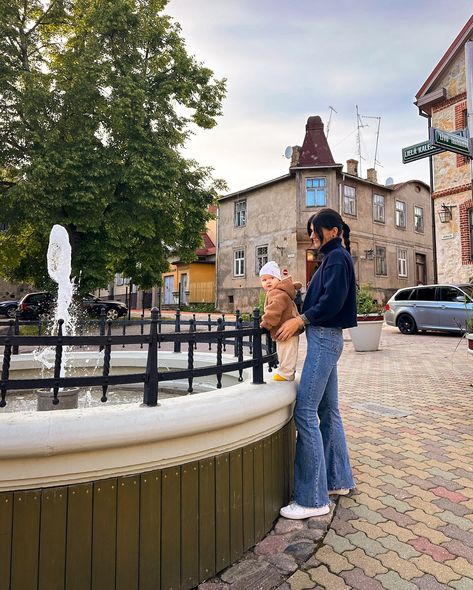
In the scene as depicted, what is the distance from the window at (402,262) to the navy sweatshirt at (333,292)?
89.3ft

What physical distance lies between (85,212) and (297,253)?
1295cm

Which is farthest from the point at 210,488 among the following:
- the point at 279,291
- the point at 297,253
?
the point at 297,253

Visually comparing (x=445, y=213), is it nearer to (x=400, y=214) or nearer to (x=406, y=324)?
(x=406, y=324)

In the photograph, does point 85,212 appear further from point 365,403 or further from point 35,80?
point 365,403

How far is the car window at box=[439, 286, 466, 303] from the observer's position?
511 inches

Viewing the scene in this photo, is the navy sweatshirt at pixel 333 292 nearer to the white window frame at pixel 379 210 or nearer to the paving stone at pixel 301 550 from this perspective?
the paving stone at pixel 301 550

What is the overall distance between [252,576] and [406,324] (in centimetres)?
1371

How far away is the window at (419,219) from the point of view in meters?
29.8

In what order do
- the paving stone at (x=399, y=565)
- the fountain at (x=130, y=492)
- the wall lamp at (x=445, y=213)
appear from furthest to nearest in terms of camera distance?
the wall lamp at (x=445, y=213) < the paving stone at (x=399, y=565) < the fountain at (x=130, y=492)

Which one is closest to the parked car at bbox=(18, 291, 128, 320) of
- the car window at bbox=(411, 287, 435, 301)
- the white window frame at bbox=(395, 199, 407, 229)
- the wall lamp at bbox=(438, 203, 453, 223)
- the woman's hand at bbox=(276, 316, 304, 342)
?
the car window at bbox=(411, 287, 435, 301)

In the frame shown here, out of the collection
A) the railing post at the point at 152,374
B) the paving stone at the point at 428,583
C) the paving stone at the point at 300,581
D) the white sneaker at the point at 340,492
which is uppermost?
the railing post at the point at 152,374

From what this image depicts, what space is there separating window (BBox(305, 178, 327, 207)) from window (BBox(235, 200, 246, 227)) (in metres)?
5.30

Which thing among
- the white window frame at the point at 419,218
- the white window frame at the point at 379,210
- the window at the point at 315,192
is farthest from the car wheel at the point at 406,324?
the white window frame at the point at 419,218

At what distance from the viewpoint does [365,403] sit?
5.79m
